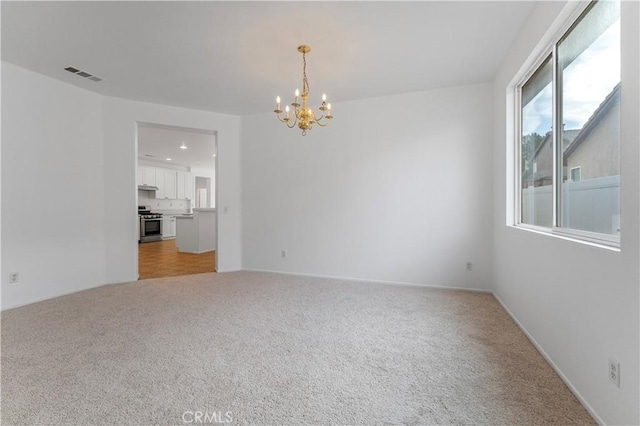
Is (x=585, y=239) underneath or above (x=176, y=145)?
underneath

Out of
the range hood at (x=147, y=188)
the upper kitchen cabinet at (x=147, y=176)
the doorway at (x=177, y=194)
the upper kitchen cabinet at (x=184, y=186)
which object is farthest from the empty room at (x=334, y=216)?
the upper kitchen cabinet at (x=184, y=186)

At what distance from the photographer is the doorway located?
5.29 metres

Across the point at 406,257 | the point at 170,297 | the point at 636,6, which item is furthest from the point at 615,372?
the point at 170,297

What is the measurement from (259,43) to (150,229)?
318 inches

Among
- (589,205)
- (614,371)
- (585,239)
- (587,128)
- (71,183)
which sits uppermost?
Answer: (587,128)

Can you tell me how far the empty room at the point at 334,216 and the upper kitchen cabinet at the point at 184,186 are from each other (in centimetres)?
572

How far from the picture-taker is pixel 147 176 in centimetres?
906

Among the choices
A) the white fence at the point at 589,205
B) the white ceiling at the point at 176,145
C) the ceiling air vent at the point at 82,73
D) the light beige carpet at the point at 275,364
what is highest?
the white ceiling at the point at 176,145

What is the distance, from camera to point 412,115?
3.95 metres

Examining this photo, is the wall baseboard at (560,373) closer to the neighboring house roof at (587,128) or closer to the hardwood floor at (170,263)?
the neighboring house roof at (587,128)

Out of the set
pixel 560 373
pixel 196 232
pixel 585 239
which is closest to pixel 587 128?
pixel 585 239

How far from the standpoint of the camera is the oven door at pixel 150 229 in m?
8.68

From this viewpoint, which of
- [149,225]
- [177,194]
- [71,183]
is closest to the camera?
[71,183]

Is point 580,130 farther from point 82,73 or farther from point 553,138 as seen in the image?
point 82,73
